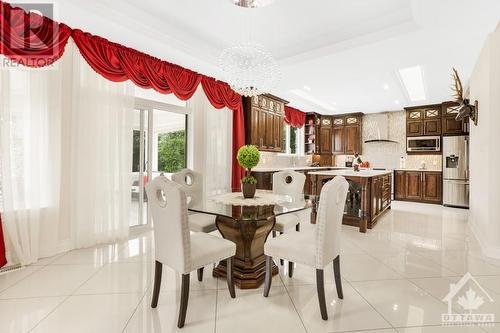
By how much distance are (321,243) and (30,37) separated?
3502 mm

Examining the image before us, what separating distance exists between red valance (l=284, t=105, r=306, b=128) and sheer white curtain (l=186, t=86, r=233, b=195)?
A: 9.01ft

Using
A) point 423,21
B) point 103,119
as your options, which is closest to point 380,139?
point 423,21

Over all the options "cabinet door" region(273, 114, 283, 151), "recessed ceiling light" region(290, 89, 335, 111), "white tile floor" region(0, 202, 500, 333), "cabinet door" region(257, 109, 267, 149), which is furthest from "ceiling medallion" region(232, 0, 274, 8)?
"cabinet door" region(273, 114, 283, 151)

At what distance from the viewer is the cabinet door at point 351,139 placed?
821cm

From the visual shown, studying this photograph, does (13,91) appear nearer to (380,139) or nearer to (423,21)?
(423,21)

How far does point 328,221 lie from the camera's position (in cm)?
188

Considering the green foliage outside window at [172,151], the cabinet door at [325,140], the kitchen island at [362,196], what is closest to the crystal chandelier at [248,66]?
the green foliage outside window at [172,151]

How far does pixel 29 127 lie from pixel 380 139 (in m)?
8.38

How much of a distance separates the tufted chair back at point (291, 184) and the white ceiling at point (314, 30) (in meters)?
1.99

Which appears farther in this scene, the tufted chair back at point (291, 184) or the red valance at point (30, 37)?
the tufted chair back at point (291, 184)

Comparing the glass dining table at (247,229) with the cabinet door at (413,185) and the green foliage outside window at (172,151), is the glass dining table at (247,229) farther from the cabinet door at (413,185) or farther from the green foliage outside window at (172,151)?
the cabinet door at (413,185)

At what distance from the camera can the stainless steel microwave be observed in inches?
271

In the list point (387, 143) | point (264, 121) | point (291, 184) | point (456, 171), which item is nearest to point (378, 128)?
point (387, 143)

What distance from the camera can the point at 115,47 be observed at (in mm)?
3334
